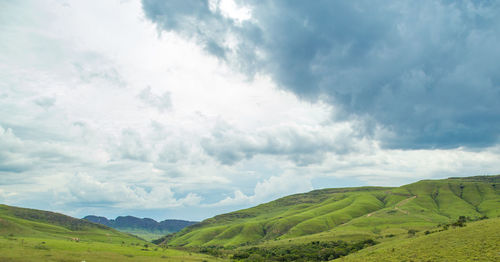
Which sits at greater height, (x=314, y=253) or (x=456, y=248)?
(x=456, y=248)

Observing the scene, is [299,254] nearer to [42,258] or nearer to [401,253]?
[401,253]

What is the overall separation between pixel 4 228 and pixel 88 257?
78701 millimetres

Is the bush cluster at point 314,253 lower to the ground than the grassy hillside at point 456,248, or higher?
lower

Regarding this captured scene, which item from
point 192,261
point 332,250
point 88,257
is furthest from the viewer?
point 332,250

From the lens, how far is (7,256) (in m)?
83.2

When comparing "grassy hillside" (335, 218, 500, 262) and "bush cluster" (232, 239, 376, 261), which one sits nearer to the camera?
"grassy hillside" (335, 218, 500, 262)

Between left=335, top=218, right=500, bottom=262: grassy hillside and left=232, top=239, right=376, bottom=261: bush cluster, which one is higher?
left=335, top=218, right=500, bottom=262: grassy hillside

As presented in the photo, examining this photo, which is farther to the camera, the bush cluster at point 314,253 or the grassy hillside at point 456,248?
the bush cluster at point 314,253

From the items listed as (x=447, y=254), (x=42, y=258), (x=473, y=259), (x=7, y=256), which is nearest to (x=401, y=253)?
(x=447, y=254)

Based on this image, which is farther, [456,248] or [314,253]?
[314,253]

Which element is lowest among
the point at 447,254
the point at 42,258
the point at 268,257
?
the point at 268,257

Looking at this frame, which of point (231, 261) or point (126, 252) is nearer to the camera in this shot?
point (126, 252)

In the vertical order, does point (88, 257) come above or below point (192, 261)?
above

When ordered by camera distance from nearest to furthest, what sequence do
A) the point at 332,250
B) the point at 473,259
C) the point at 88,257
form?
the point at 473,259, the point at 88,257, the point at 332,250
